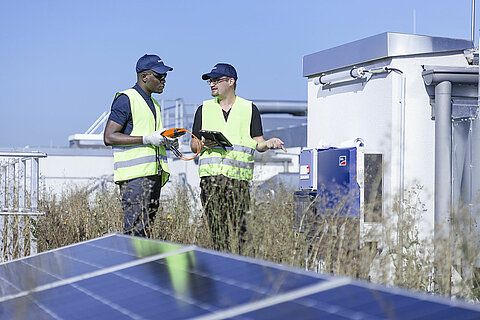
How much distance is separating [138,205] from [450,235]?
8.61 ft

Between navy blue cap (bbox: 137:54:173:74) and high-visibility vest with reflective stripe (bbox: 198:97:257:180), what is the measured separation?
53 cm

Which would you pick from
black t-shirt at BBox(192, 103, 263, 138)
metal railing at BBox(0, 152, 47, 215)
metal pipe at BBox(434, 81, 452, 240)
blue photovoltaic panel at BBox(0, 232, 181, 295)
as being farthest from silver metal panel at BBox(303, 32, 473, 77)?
blue photovoltaic panel at BBox(0, 232, 181, 295)

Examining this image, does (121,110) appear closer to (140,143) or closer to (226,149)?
(140,143)

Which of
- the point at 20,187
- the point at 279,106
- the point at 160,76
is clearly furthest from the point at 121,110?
the point at 279,106

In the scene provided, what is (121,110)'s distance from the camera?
20.3ft

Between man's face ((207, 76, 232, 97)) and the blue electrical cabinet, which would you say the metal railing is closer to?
man's face ((207, 76, 232, 97))

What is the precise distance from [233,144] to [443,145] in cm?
349

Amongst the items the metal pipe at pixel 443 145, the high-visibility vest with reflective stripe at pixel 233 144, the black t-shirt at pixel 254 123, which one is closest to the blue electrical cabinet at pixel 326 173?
the metal pipe at pixel 443 145

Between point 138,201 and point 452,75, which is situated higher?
point 452,75

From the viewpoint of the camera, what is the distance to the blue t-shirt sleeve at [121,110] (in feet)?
20.3

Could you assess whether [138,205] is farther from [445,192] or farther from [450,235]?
[445,192]

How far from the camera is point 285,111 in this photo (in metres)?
29.1

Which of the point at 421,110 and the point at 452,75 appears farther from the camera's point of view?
the point at 421,110

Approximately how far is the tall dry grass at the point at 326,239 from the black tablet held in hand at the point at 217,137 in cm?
49
